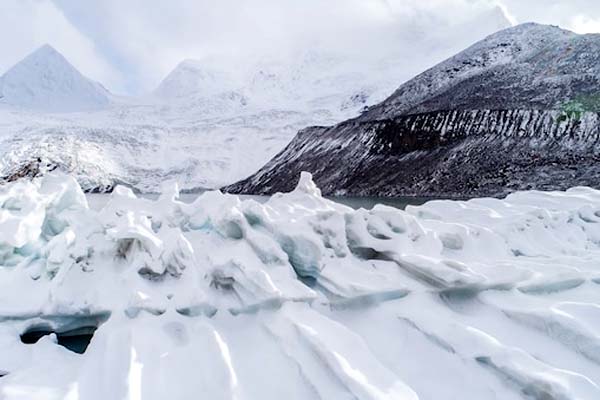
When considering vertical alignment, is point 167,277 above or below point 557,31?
below

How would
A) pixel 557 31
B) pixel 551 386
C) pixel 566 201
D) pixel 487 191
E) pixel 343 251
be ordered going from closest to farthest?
pixel 551 386 < pixel 343 251 < pixel 566 201 < pixel 487 191 < pixel 557 31

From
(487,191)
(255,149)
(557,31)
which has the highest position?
(557,31)

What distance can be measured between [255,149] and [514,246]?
129269 mm

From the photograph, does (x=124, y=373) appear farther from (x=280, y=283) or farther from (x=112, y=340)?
(x=280, y=283)

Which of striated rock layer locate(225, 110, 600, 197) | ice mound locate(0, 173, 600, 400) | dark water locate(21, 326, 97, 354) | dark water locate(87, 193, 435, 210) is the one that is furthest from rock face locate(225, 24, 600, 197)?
dark water locate(21, 326, 97, 354)

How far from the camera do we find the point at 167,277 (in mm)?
5406

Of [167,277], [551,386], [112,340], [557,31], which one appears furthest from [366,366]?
[557,31]

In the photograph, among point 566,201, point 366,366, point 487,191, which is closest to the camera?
point 366,366

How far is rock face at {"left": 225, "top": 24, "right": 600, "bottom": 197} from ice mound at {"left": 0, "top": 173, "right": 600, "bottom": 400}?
119 feet

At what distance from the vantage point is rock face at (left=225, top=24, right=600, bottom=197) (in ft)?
141

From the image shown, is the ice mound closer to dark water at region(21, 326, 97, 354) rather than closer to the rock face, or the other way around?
dark water at region(21, 326, 97, 354)

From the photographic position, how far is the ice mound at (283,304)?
3.67 metres

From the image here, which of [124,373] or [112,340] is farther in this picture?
[112,340]

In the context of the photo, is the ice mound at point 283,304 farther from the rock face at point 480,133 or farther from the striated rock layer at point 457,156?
the striated rock layer at point 457,156
